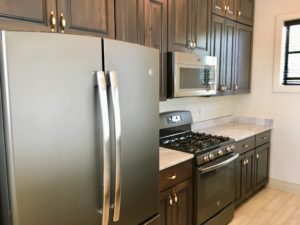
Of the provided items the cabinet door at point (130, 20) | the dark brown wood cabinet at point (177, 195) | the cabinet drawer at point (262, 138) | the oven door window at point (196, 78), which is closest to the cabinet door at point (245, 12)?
the oven door window at point (196, 78)

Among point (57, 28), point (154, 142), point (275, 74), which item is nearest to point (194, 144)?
point (154, 142)

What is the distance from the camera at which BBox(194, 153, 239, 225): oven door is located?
2.21m

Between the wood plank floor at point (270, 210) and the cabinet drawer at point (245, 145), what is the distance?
0.72 metres

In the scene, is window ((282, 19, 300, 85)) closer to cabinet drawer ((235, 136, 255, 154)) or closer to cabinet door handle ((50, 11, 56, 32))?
cabinet drawer ((235, 136, 255, 154))

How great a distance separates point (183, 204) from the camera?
212 centimetres

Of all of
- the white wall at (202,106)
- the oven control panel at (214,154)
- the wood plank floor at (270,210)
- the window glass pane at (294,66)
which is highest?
the window glass pane at (294,66)

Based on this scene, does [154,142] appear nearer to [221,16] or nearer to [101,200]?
[101,200]

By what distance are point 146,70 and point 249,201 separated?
2.57 meters

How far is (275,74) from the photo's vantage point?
11.3ft

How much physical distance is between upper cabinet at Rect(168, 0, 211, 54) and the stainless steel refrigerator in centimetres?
85

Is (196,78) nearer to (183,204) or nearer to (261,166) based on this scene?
(183,204)

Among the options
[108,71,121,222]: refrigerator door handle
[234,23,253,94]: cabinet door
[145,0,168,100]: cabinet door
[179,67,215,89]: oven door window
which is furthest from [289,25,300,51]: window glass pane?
[108,71,121,222]: refrigerator door handle

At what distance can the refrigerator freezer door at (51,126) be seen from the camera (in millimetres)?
982

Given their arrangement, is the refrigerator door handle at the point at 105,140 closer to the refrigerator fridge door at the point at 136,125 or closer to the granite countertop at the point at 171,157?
the refrigerator fridge door at the point at 136,125
